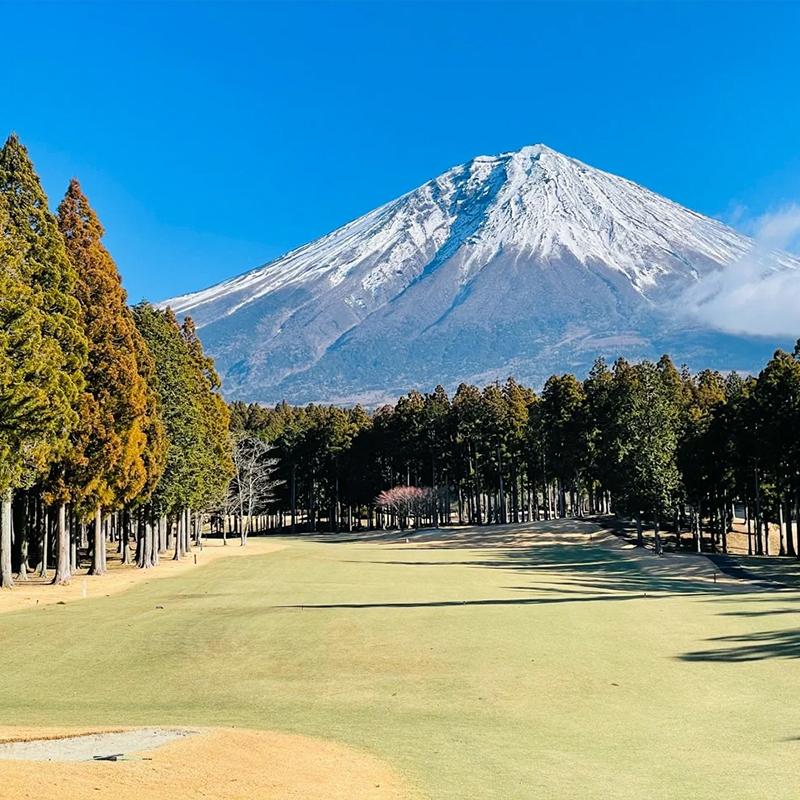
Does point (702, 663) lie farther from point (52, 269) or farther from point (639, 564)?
point (639, 564)

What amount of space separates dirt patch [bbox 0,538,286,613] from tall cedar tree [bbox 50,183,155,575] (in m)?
3.00

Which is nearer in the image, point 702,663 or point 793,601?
point 702,663

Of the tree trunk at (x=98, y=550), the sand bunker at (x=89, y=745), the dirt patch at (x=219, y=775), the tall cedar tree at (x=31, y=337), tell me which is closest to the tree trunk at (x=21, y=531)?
the tree trunk at (x=98, y=550)

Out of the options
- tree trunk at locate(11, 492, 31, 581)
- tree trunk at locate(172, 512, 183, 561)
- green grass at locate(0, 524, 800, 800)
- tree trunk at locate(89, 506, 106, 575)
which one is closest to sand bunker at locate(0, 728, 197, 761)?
green grass at locate(0, 524, 800, 800)

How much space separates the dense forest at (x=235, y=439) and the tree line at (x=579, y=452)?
0.19 m

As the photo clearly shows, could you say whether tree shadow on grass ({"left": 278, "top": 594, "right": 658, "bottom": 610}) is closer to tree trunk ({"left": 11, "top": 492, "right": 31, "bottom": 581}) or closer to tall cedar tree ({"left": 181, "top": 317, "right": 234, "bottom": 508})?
tree trunk ({"left": 11, "top": 492, "right": 31, "bottom": 581})

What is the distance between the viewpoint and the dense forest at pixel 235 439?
Answer: 28.0 metres

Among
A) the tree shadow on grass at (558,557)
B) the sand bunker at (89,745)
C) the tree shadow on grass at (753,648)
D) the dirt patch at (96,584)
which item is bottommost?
the tree shadow on grass at (558,557)

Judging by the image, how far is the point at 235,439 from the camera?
74062 millimetres

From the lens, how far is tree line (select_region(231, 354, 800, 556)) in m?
50.8

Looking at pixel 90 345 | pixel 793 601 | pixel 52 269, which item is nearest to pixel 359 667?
pixel 793 601

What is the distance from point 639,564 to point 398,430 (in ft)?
145

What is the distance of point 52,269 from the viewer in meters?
28.5

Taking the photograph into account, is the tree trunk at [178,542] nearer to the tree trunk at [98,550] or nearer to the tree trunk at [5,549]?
the tree trunk at [98,550]
